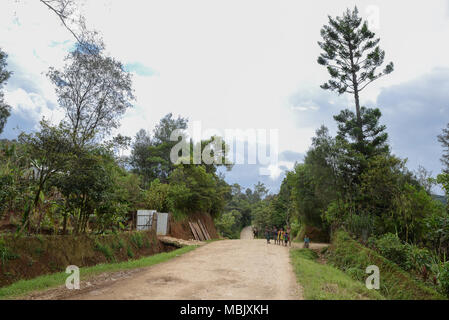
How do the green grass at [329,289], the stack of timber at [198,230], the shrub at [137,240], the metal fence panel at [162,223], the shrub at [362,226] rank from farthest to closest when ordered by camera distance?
the stack of timber at [198,230] < the metal fence panel at [162,223] < the shrub at [362,226] < the shrub at [137,240] < the green grass at [329,289]

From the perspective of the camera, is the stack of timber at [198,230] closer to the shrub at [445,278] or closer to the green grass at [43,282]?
the green grass at [43,282]

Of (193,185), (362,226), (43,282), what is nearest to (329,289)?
(43,282)

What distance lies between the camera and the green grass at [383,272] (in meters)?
7.93

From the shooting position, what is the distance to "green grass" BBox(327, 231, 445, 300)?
7929 millimetres

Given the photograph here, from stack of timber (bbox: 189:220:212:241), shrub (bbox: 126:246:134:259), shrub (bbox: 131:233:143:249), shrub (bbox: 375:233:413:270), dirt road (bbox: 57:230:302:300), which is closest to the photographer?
dirt road (bbox: 57:230:302:300)

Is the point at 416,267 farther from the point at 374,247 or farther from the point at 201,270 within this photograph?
the point at 201,270

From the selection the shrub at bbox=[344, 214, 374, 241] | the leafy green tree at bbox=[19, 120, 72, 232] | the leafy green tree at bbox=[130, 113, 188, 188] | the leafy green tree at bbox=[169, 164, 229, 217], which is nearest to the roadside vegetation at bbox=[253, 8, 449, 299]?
the shrub at bbox=[344, 214, 374, 241]

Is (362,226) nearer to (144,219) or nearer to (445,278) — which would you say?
(445,278)

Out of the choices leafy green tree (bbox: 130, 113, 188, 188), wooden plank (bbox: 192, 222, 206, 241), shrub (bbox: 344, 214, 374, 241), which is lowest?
wooden plank (bbox: 192, 222, 206, 241)

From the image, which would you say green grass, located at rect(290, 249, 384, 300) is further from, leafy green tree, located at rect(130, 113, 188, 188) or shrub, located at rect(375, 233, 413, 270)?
leafy green tree, located at rect(130, 113, 188, 188)

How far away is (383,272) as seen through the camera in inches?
365

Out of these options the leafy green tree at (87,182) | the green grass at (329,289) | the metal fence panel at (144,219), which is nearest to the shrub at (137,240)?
the metal fence panel at (144,219)

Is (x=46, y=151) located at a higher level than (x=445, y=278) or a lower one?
higher

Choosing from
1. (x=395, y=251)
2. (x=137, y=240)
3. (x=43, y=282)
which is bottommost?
(x=43, y=282)
